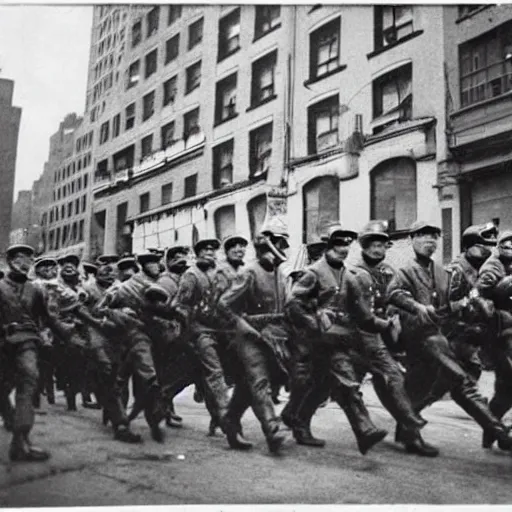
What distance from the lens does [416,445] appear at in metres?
5.53

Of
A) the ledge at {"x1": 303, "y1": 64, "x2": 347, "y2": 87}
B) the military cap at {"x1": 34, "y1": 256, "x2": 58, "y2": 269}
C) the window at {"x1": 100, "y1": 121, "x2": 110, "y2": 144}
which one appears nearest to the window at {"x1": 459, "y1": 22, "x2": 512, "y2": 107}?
the ledge at {"x1": 303, "y1": 64, "x2": 347, "y2": 87}

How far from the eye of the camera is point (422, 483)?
5305 millimetres

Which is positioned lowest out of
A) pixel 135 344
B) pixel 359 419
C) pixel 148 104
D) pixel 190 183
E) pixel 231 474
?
pixel 231 474

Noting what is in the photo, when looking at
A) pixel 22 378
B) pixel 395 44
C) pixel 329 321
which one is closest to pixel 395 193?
pixel 395 44

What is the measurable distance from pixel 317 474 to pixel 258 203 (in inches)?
106

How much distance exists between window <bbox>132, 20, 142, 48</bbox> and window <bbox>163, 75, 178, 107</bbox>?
470mm

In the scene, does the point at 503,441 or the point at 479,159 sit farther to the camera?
the point at 479,159

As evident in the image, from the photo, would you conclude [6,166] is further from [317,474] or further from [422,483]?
[422,483]

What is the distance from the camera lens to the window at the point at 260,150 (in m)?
6.80

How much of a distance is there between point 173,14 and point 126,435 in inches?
153

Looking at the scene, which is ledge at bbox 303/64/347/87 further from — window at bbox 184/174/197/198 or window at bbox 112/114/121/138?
window at bbox 112/114/121/138

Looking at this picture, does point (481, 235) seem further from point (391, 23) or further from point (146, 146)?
point (146, 146)

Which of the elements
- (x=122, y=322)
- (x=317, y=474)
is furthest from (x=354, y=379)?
(x=122, y=322)

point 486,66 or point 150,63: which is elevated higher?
point 150,63
